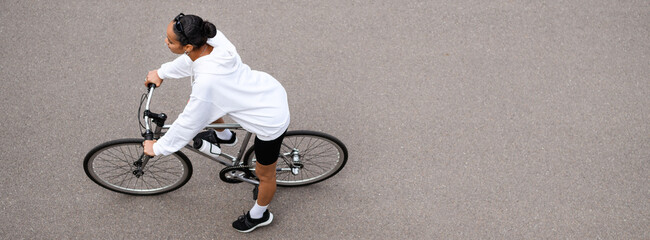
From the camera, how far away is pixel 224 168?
3170 millimetres

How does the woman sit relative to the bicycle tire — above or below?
above

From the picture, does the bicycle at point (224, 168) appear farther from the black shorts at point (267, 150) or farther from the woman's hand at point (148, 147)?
the woman's hand at point (148, 147)

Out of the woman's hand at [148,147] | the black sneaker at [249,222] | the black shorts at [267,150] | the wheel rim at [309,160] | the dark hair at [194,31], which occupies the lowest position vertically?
the black sneaker at [249,222]

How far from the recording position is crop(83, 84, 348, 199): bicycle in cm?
314

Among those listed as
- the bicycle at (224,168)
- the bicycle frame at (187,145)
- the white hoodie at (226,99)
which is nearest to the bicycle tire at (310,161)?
the bicycle at (224,168)

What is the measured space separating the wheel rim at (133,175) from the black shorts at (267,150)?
2.68 feet


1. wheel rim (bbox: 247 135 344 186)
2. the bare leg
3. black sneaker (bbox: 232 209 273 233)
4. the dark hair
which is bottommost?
black sneaker (bbox: 232 209 273 233)

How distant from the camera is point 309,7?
4.50 metres

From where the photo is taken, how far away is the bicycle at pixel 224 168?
3.14 meters

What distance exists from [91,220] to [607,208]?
4.05 meters

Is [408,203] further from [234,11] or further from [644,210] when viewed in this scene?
[234,11]

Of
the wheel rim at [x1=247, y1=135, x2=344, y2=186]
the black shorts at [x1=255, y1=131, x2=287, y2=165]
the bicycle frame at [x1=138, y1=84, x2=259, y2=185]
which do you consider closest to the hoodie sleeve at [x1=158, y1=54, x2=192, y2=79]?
the bicycle frame at [x1=138, y1=84, x2=259, y2=185]

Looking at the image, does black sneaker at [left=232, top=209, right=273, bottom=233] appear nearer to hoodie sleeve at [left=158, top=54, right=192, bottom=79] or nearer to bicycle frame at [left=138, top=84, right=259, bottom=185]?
bicycle frame at [left=138, top=84, right=259, bottom=185]

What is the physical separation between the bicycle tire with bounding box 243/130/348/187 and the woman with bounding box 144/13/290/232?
2.09ft
